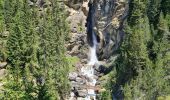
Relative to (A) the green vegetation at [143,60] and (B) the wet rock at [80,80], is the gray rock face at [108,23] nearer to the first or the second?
(A) the green vegetation at [143,60]

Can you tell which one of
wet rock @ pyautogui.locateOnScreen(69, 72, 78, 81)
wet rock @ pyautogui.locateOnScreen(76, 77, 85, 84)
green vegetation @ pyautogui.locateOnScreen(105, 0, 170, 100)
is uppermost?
green vegetation @ pyautogui.locateOnScreen(105, 0, 170, 100)

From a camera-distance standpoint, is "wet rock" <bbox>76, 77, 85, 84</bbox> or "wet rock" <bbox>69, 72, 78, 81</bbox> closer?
"wet rock" <bbox>76, 77, 85, 84</bbox>

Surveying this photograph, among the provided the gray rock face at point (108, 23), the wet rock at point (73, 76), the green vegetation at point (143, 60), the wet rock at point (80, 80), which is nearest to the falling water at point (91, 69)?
the wet rock at point (80, 80)

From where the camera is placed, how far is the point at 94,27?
400ft

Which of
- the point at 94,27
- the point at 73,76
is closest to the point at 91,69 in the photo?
the point at 73,76

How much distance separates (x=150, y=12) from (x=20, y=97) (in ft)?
135

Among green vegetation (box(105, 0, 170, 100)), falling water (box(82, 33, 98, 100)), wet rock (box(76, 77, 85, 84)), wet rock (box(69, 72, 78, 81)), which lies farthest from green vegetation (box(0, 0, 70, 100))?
green vegetation (box(105, 0, 170, 100))

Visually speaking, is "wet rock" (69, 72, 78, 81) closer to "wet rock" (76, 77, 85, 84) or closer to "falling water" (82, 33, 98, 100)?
"wet rock" (76, 77, 85, 84)

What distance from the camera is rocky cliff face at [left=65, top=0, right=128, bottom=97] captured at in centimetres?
11168

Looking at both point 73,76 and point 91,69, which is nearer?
point 73,76

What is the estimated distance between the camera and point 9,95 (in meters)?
Answer: 86.5

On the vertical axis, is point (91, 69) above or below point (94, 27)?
below

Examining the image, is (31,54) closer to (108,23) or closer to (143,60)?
(108,23)

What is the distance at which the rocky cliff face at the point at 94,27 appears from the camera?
112 metres
